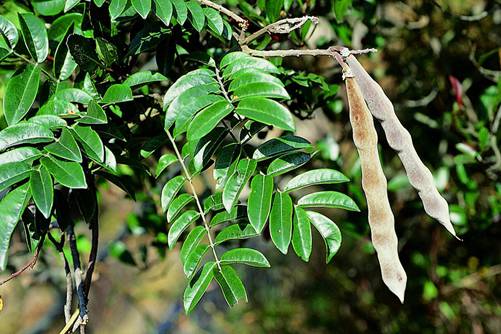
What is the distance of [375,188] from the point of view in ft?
2.52

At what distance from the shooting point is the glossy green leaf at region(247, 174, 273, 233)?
738 mm

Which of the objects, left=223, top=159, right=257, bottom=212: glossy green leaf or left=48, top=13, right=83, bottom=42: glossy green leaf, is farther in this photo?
left=48, top=13, right=83, bottom=42: glossy green leaf

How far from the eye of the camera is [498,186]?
149 centimetres

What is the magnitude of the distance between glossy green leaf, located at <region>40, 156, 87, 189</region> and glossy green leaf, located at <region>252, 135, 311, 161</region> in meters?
0.21

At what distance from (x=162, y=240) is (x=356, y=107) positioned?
2.55 feet

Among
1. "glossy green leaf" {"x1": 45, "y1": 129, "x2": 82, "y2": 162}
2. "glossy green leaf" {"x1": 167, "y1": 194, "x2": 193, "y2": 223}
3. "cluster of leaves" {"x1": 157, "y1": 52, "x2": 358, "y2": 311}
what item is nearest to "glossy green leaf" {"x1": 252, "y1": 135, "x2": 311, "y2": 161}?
"cluster of leaves" {"x1": 157, "y1": 52, "x2": 358, "y2": 311}

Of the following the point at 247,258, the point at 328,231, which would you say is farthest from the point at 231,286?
the point at 328,231

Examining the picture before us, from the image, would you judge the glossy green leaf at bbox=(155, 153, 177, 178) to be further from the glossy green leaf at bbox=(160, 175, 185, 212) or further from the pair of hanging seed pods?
the pair of hanging seed pods

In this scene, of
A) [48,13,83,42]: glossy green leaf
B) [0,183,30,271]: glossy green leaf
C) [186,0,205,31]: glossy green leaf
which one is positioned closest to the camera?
[0,183,30,271]: glossy green leaf

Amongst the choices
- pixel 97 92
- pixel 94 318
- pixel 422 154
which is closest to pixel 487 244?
pixel 422 154

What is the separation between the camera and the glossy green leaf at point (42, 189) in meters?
0.69

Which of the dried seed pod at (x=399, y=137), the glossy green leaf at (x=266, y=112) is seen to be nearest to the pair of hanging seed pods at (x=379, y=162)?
the dried seed pod at (x=399, y=137)

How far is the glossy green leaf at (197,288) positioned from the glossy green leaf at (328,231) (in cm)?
14

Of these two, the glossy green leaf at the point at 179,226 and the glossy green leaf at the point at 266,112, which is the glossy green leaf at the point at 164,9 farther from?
the glossy green leaf at the point at 179,226
